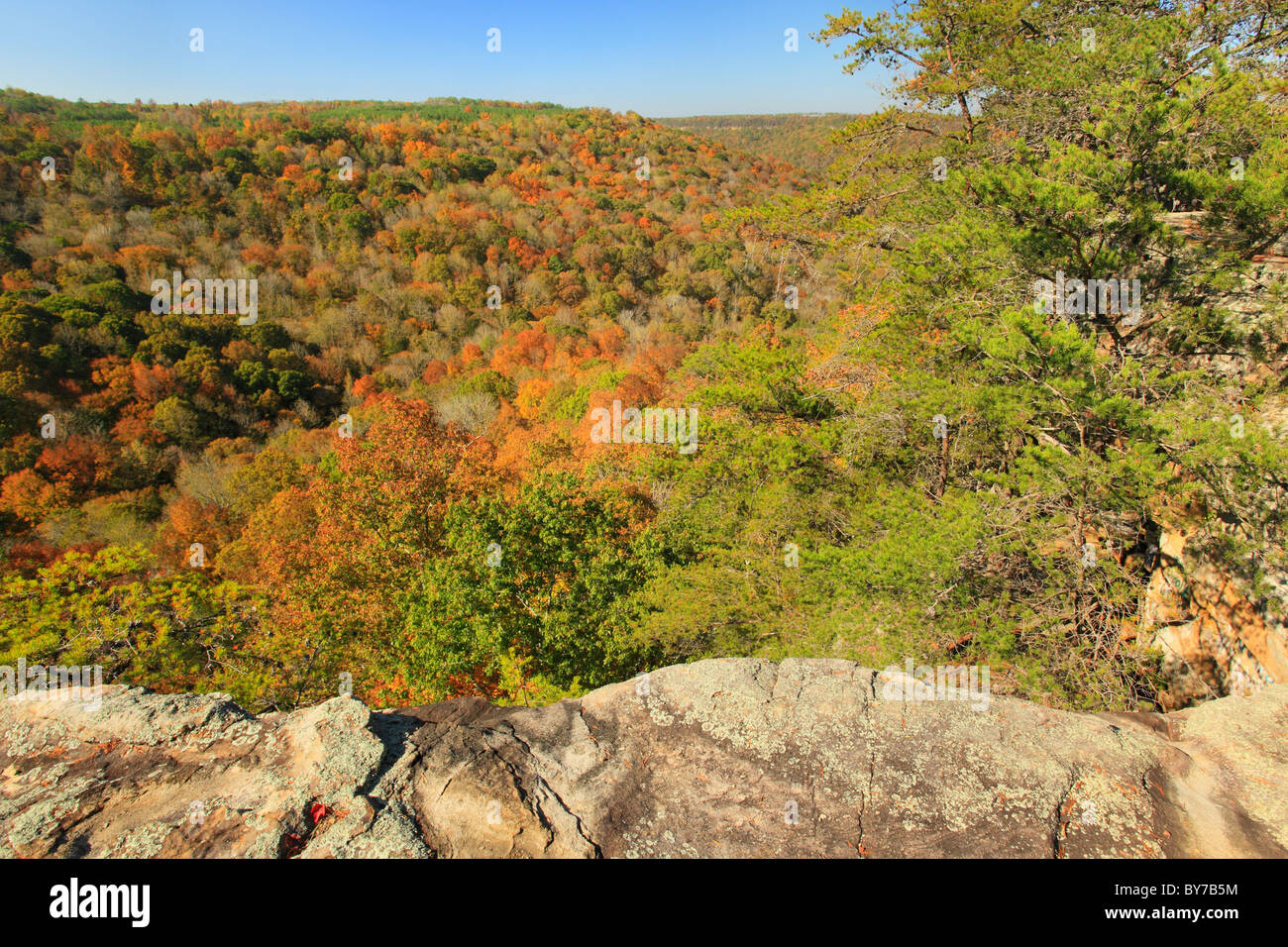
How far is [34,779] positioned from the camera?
158 inches

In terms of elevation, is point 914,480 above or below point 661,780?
above

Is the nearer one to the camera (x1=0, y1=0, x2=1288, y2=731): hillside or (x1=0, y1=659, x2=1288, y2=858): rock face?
(x1=0, y1=659, x2=1288, y2=858): rock face

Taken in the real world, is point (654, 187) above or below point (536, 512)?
above

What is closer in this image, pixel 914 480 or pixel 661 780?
pixel 661 780

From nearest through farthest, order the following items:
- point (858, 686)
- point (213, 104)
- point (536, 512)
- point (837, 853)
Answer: point (837, 853) < point (858, 686) < point (536, 512) < point (213, 104)

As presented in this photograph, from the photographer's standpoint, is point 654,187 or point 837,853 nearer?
point 837,853

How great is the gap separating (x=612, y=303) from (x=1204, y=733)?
54.4 metres

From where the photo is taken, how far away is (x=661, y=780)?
14.5 feet

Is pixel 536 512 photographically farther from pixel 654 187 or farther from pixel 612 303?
pixel 654 187

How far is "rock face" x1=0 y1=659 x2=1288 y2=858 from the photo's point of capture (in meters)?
3.84

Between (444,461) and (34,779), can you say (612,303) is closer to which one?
(444,461)
